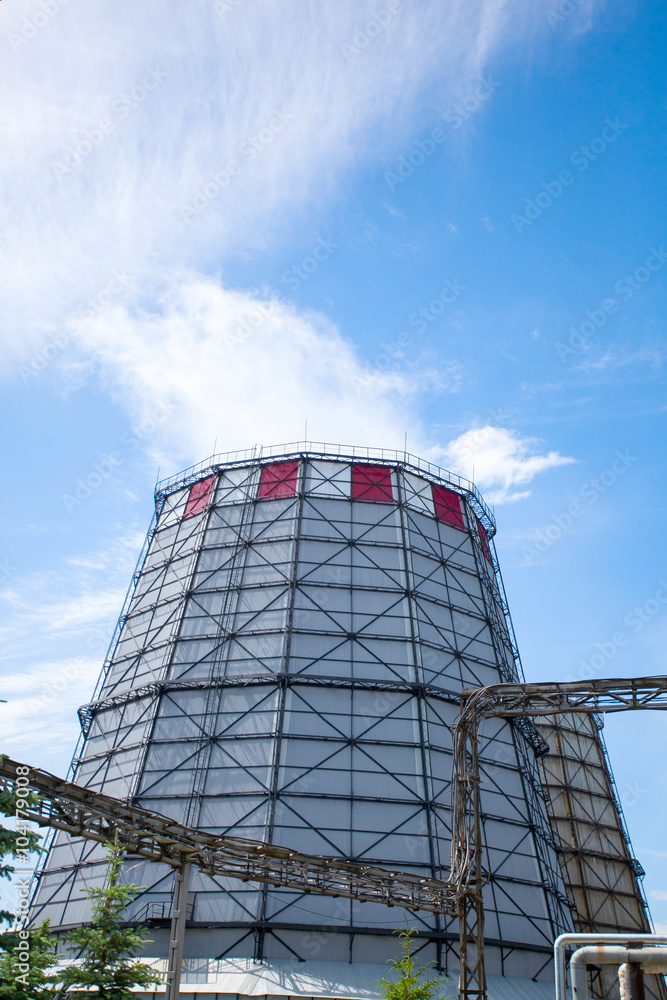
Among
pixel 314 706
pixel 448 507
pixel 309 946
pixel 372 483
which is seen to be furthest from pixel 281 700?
pixel 448 507

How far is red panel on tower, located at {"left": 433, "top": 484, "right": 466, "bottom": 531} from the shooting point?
3397 cm

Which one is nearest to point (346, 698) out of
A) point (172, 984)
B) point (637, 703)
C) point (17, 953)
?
point (637, 703)

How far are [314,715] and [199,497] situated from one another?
1338cm

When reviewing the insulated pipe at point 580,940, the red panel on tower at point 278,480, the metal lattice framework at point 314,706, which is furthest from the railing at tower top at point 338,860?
the red panel on tower at point 278,480

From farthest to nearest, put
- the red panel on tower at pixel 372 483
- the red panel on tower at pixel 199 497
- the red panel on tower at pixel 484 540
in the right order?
the red panel on tower at pixel 484 540, the red panel on tower at pixel 199 497, the red panel on tower at pixel 372 483

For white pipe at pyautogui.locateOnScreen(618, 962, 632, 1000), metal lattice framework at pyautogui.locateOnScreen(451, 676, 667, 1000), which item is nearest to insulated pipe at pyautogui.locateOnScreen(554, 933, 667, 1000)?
white pipe at pyautogui.locateOnScreen(618, 962, 632, 1000)

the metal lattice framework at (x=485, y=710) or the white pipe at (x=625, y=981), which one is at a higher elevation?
the metal lattice framework at (x=485, y=710)

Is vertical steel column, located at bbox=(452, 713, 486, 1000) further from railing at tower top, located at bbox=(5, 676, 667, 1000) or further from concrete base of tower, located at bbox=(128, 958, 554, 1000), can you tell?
concrete base of tower, located at bbox=(128, 958, 554, 1000)

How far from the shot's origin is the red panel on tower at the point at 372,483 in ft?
106

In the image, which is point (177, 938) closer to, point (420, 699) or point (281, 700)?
point (281, 700)

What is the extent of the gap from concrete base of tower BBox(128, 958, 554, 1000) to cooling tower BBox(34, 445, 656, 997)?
12cm

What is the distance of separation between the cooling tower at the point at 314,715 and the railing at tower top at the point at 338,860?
2999 millimetres

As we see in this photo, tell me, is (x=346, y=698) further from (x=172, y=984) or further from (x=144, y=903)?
(x=172, y=984)

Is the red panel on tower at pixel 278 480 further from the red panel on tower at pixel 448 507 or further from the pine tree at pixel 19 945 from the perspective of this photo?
the pine tree at pixel 19 945
